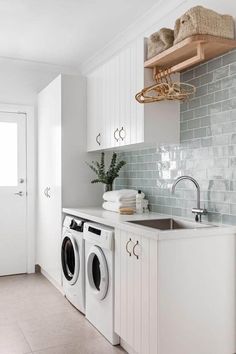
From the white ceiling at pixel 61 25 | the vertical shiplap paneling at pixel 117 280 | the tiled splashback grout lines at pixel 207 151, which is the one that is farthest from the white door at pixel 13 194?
the vertical shiplap paneling at pixel 117 280

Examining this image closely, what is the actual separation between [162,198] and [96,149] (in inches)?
34.2

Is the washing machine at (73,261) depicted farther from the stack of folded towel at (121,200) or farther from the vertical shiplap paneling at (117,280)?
the vertical shiplap paneling at (117,280)

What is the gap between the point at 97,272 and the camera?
9.57ft

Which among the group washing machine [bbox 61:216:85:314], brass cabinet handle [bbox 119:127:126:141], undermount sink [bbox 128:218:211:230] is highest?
brass cabinet handle [bbox 119:127:126:141]

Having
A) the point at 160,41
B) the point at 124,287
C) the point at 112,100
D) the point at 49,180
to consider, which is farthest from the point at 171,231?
the point at 49,180

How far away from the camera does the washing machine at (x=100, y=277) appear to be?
2.61 metres

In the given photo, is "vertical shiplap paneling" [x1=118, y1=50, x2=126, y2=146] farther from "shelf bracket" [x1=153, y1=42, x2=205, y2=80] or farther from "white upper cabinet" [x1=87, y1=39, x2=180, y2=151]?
"shelf bracket" [x1=153, y1=42, x2=205, y2=80]

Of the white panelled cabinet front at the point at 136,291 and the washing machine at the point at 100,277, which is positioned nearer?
the white panelled cabinet front at the point at 136,291

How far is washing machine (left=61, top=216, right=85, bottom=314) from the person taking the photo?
125 inches

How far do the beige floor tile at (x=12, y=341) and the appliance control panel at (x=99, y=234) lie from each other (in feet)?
2.87

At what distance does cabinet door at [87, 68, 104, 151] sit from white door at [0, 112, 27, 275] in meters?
1.15

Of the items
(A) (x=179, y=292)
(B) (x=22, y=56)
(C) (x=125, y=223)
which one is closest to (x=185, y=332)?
(A) (x=179, y=292)

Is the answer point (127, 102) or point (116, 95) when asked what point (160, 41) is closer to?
point (127, 102)

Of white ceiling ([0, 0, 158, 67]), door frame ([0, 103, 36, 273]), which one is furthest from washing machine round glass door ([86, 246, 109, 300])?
white ceiling ([0, 0, 158, 67])
